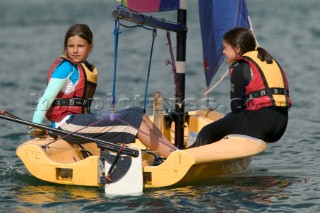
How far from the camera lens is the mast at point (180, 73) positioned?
825 cm

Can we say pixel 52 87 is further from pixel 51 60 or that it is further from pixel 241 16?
pixel 51 60

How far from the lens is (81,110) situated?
7.79 metres

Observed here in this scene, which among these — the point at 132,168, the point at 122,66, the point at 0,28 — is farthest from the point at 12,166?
the point at 0,28

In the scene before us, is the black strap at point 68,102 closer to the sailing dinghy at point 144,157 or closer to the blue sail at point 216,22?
the sailing dinghy at point 144,157

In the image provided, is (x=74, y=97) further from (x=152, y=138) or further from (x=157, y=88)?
(x=157, y=88)

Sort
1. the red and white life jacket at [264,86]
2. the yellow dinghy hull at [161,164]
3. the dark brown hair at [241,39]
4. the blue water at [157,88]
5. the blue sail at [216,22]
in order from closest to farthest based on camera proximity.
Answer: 1. the blue water at [157,88]
2. the yellow dinghy hull at [161,164]
3. the red and white life jacket at [264,86]
4. the dark brown hair at [241,39]
5. the blue sail at [216,22]

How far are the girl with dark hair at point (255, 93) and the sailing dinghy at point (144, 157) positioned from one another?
140 mm

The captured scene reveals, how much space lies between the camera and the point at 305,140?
1017 cm

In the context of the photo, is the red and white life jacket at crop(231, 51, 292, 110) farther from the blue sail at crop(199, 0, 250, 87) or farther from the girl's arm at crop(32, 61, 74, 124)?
the girl's arm at crop(32, 61, 74, 124)

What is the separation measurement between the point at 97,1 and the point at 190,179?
815 inches

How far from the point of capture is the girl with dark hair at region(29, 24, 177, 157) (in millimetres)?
7570

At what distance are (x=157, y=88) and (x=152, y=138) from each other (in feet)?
21.9

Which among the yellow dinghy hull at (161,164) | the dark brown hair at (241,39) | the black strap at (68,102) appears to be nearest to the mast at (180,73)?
the yellow dinghy hull at (161,164)

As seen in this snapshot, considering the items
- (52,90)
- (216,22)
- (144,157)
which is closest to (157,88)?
(216,22)
